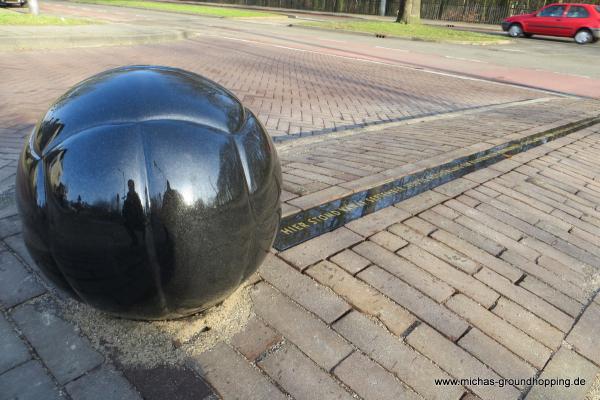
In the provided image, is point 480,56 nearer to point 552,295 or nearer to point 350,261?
point 552,295

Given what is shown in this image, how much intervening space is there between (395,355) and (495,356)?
496 mm

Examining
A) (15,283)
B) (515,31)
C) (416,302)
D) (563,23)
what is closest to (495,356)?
(416,302)

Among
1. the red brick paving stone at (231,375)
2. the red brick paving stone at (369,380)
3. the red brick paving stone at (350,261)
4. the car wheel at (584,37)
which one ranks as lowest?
the red brick paving stone at (369,380)

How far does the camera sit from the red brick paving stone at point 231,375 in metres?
1.77

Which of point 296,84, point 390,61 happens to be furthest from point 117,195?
Result: point 390,61

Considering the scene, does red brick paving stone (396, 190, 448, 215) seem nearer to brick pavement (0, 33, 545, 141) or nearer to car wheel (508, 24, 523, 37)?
brick pavement (0, 33, 545, 141)

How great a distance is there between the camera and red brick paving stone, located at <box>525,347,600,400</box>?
1.91m

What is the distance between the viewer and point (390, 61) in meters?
12.3

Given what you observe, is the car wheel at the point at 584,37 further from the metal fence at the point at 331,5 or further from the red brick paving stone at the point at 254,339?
the red brick paving stone at the point at 254,339

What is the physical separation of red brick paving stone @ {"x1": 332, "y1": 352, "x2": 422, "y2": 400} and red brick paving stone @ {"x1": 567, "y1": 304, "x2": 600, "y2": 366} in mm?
978

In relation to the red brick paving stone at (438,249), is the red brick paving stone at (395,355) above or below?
below

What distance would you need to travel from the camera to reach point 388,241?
9.59 ft

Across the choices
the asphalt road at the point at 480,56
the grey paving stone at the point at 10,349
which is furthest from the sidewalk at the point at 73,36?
the grey paving stone at the point at 10,349

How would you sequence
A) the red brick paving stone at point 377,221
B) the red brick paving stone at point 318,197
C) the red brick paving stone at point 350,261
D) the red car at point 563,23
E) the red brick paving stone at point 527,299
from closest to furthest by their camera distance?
the red brick paving stone at point 527,299 < the red brick paving stone at point 350,261 < the red brick paving stone at point 377,221 < the red brick paving stone at point 318,197 < the red car at point 563,23
